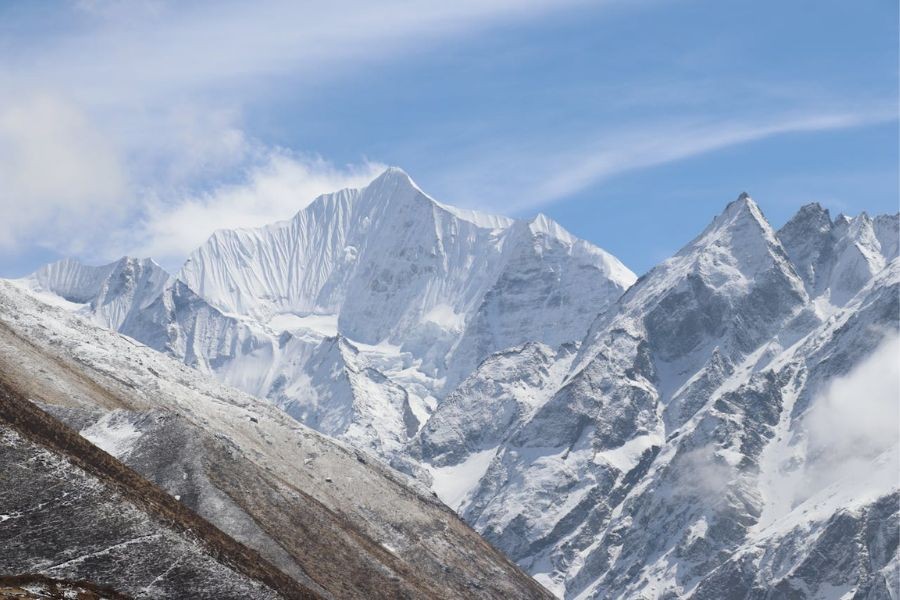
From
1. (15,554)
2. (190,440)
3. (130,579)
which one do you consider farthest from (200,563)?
(190,440)

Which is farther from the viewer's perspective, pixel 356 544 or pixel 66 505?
pixel 356 544

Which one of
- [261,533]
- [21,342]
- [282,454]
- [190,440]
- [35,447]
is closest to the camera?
[35,447]

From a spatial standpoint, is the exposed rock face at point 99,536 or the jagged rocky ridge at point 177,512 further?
the jagged rocky ridge at point 177,512

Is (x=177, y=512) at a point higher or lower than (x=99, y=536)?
higher

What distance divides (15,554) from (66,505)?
6.51 meters

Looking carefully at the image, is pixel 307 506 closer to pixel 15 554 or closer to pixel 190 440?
pixel 190 440

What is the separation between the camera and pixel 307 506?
16300 cm

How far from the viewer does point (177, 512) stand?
367 ft

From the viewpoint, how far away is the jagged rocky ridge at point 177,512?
320 ft

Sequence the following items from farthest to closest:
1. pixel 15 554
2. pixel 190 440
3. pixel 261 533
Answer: pixel 190 440, pixel 261 533, pixel 15 554

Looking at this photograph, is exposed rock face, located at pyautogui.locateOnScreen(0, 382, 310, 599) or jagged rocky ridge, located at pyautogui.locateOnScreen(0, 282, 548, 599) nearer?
exposed rock face, located at pyautogui.locateOnScreen(0, 382, 310, 599)

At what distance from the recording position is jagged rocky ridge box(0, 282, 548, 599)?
97.6 meters

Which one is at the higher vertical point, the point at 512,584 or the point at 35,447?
the point at 35,447

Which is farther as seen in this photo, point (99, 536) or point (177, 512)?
point (177, 512)
